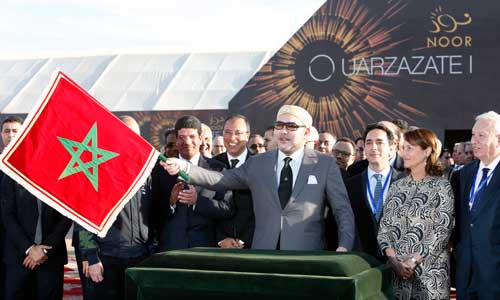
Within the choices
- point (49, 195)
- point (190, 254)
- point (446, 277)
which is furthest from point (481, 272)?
Answer: point (49, 195)

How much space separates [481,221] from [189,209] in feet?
6.92

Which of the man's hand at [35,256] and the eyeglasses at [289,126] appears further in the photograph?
the man's hand at [35,256]

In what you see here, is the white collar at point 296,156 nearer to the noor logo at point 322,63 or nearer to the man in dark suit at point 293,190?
the man in dark suit at point 293,190

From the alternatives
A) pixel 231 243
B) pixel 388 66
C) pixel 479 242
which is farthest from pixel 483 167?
pixel 388 66

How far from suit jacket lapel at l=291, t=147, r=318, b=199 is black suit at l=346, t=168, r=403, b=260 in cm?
85

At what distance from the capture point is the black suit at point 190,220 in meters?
5.31

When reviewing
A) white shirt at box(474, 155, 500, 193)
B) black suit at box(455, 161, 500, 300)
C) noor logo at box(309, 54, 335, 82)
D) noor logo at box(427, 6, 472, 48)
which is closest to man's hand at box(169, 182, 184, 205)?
black suit at box(455, 161, 500, 300)

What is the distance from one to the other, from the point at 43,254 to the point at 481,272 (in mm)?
3377

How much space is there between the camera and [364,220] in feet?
17.6

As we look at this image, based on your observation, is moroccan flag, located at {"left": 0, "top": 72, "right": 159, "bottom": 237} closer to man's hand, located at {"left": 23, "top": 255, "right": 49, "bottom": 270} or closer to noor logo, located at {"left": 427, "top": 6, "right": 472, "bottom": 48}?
man's hand, located at {"left": 23, "top": 255, "right": 49, "bottom": 270}

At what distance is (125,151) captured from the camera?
4645 mm

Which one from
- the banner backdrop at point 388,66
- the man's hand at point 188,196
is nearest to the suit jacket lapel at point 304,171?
the man's hand at point 188,196

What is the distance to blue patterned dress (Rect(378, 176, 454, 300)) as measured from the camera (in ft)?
15.5

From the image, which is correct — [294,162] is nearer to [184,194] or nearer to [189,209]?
[184,194]
